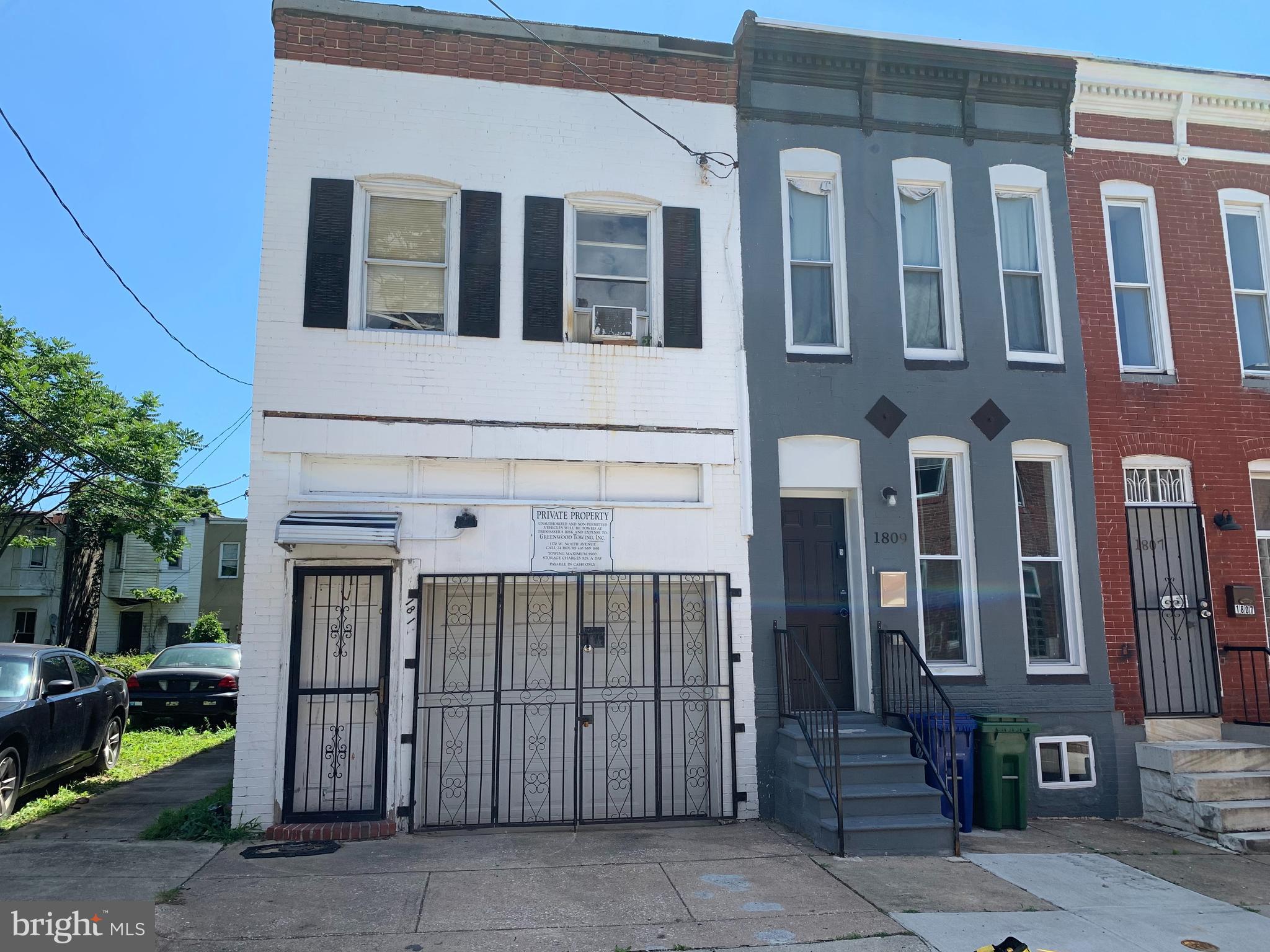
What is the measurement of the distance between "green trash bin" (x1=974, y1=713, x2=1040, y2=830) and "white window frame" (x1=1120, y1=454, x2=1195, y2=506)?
3.28 meters

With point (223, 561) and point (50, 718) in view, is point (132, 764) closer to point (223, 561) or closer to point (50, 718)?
point (50, 718)

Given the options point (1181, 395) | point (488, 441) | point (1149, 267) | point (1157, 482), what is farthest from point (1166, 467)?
point (488, 441)

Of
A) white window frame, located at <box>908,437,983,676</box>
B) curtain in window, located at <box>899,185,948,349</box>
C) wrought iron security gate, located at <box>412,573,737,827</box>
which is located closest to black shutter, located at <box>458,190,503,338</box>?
wrought iron security gate, located at <box>412,573,737,827</box>

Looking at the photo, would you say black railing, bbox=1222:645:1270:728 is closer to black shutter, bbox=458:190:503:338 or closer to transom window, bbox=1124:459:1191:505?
transom window, bbox=1124:459:1191:505

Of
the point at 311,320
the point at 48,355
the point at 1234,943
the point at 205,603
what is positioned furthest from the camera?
the point at 205,603

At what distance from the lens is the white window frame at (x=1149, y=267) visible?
34.0 feet

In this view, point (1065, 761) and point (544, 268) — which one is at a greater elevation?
point (544, 268)

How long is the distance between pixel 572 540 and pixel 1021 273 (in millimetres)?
5955

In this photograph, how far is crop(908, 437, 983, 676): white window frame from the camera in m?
9.33

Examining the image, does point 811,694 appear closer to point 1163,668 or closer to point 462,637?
point 462,637

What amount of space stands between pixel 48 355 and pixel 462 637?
82.3 feet

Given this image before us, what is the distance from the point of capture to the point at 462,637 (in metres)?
8.70

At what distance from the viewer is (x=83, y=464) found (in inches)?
1085

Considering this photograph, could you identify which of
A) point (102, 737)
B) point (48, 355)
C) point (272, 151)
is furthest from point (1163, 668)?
point (48, 355)
